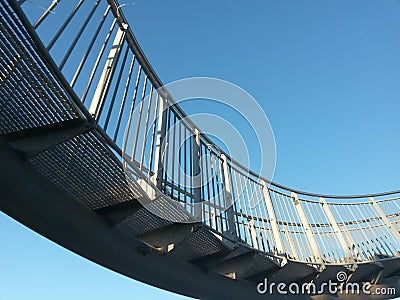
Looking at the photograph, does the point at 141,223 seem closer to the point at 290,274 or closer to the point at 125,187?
the point at 125,187

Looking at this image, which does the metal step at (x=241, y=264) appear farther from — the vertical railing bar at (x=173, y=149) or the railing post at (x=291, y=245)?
the vertical railing bar at (x=173, y=149)

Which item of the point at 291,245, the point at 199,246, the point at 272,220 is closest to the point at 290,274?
the point at 291,245

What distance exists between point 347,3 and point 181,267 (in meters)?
4.51

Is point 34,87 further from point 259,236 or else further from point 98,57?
point 259,236

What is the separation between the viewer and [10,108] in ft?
6.76

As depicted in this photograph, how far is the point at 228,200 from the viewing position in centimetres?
436

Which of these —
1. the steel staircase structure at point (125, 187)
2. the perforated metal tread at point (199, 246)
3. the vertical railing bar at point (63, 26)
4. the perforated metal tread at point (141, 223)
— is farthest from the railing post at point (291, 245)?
the vertical railing bar at point (63, 26)

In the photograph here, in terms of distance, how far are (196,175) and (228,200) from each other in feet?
2.32

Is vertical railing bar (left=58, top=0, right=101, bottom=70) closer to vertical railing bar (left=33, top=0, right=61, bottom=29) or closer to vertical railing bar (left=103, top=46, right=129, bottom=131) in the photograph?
vertical railing bar (left=33, top=0, right=61, bottom=29)

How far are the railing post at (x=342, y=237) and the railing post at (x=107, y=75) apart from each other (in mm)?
5027

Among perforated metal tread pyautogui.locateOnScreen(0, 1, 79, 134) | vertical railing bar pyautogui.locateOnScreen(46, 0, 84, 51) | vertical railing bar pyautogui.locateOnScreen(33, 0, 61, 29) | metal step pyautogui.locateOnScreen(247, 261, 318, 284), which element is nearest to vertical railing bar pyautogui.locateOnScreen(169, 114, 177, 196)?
perforated metal tread pyautogui.locateOnScreen(0, 1, 79, 134)

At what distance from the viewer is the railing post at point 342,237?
5.79 m

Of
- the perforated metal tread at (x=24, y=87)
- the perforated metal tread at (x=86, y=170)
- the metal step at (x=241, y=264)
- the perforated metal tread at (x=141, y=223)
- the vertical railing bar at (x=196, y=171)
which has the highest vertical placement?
the vertical railing bar at (x=196, y=171)

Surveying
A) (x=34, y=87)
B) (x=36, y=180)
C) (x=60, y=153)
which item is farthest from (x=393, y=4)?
(x=36, y=180)
